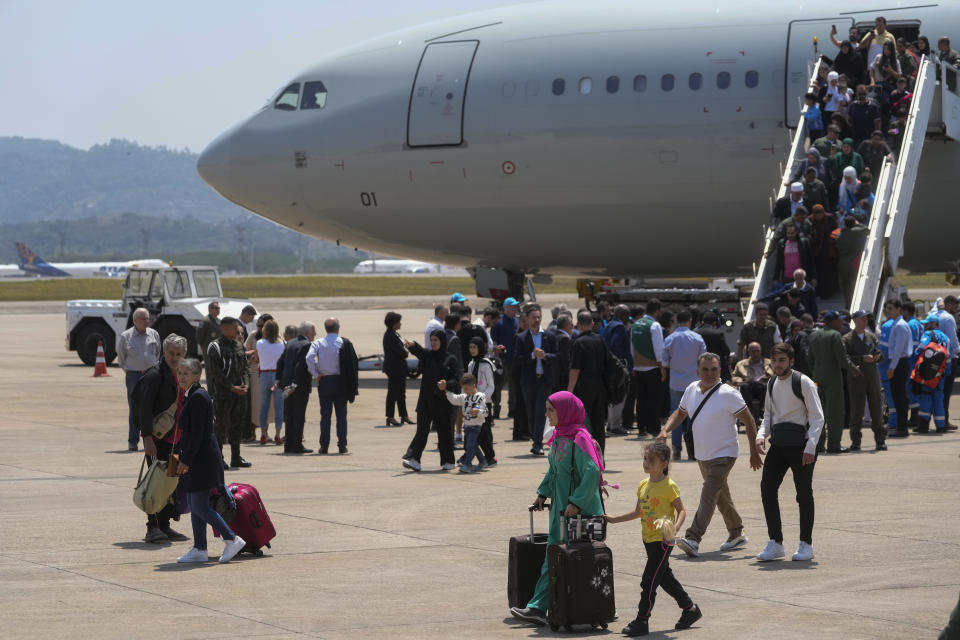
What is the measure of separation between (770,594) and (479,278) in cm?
1887

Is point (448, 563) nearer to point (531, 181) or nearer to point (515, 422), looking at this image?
point (515, 422)

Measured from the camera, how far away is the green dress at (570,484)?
9195 millimetres

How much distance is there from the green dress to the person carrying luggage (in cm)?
17

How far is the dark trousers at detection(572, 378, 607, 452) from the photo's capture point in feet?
51.7

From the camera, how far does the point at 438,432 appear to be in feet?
51.6

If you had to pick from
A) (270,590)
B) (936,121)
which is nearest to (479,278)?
(936,121)

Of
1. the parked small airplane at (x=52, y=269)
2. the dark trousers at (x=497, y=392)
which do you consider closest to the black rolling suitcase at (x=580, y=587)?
the dark trousers at (x=497, y=392)

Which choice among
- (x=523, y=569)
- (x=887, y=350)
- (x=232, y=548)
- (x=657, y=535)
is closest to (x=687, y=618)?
(x=657, y=535)

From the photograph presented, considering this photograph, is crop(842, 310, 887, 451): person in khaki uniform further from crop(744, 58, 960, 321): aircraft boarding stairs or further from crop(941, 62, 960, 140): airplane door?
crop(941, 62, 960, 140): airplane door

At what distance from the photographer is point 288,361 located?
1752cm

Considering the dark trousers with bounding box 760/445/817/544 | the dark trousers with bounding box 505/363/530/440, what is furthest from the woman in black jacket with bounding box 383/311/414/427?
the dark trousers with bounding box 760/445/817/544

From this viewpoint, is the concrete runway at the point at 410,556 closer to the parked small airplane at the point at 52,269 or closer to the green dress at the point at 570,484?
the green dress at the point at 570,484

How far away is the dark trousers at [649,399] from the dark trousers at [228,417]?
5.54 metres

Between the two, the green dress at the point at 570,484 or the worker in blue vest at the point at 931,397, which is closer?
the green dress at the point at 570,484
